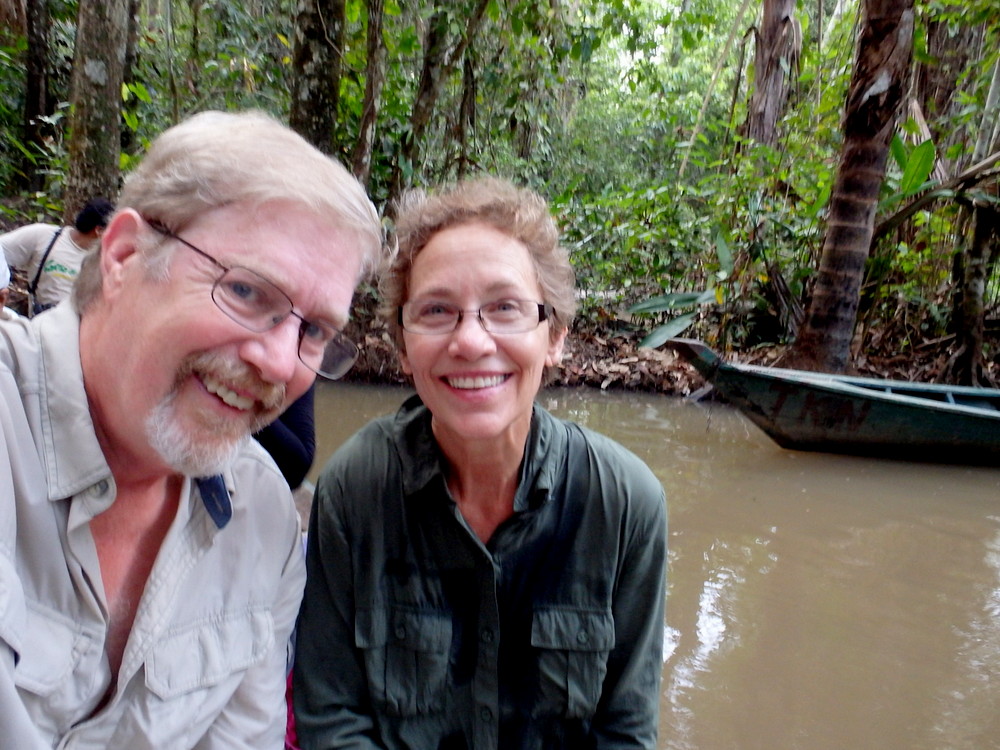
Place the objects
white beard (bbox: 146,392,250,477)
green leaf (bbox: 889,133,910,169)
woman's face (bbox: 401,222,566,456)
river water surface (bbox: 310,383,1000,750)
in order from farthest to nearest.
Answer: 1. green leaf (bbox: 889,133,910,169)
2. river water surface (bbox: 310,383,1000,750)
3. woman's face (bbox: 401,222,566,456)
4. white beard (bbox: 146,392,250,477)

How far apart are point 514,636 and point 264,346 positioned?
32.3 inches

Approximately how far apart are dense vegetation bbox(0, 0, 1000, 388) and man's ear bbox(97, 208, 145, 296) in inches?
159

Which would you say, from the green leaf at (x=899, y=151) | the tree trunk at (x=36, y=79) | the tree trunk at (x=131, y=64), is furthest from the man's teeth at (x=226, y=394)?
the tree trunk at (x=36, y=79)

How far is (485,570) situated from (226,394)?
0.64 m

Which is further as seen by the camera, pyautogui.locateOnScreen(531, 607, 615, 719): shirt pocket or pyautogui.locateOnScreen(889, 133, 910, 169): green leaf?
pyautogui.locateOnScreen(889, 133, 910, 169): green leaf

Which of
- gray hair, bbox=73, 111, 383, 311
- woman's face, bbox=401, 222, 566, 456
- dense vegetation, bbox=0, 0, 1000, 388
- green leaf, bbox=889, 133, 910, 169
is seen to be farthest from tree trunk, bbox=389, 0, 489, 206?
gray hair, bbox=73, 111, 383, 311

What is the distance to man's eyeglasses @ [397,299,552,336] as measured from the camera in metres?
1.44

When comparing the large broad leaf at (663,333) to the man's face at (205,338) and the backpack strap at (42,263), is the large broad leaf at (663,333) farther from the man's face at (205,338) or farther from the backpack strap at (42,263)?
the man's face at (205,338)

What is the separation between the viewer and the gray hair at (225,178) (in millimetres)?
1146

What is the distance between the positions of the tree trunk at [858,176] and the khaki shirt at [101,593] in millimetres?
5551

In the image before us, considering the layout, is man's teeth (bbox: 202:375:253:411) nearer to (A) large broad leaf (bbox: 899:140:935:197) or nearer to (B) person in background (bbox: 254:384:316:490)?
(B) person in background (bbox: 254:384:316:490)

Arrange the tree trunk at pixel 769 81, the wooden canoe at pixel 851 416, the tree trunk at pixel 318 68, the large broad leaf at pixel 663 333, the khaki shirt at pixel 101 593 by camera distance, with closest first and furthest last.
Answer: the khaki shirt at pixel 101 593 → the tree trunk at pixel 318 68 → the wooden canoe at pixel 851 416 → the large broad leaf at pixel 663 333 → the tree trunk at pixel 769 81

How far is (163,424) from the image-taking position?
1.12 m

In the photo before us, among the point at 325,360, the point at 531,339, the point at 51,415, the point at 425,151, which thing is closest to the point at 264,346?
the point at 325,360
